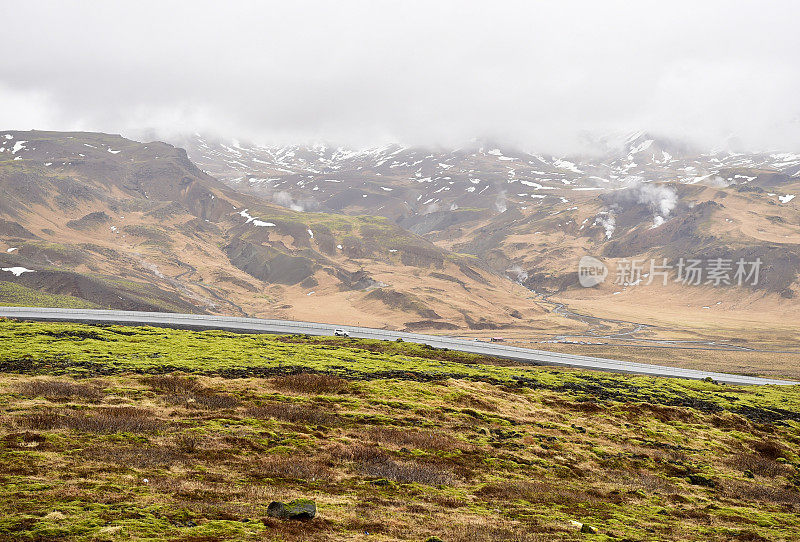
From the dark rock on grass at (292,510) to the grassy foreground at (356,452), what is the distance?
443 millimetres

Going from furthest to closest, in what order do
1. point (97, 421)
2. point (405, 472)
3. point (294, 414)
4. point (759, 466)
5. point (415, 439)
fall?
point (759, 466) → point (294, 414) → point (415, 439) → point (97, 421) → point (405, 472)

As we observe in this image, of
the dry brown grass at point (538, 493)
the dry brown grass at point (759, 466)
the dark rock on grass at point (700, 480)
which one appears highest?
the dry brown grass at point (538, 493)

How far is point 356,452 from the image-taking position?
29641 millimetres

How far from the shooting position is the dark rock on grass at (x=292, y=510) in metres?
18.3

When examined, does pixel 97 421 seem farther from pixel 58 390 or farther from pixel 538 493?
pixel 538 493

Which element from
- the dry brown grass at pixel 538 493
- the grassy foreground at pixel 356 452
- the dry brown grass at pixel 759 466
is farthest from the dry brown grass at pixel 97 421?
the dry brown grass at pixel 759 466

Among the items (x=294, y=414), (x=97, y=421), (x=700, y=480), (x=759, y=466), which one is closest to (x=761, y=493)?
(x=700, y=480)

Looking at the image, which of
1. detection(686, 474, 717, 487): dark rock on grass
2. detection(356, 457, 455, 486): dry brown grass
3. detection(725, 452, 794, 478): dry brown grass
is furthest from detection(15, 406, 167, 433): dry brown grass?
detection(725, 452, 794, 478): dry brown grass

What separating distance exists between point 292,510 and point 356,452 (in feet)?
37.6

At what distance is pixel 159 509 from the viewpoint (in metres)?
17.6

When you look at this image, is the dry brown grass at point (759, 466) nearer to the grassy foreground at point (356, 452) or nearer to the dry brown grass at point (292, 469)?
the grassy foreground at point (356, 452)

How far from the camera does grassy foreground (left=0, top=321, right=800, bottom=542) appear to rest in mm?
18641

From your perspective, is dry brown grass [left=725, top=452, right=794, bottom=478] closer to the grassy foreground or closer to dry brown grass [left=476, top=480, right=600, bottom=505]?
the grassy foreground

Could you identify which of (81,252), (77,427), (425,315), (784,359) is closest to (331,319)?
(425,315)
